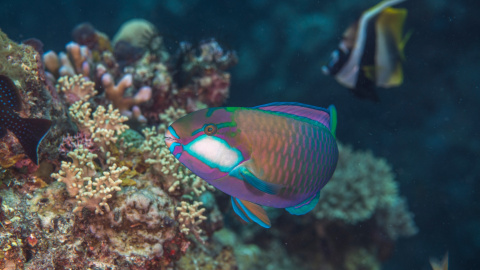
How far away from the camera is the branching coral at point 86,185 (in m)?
2.65

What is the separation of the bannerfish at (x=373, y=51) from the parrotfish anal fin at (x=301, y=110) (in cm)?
93

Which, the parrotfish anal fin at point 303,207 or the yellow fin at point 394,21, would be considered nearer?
the parrotfish anal fin at point 303,207

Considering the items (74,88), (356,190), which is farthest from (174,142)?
(356,190)

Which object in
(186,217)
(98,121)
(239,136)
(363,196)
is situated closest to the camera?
(239,136)

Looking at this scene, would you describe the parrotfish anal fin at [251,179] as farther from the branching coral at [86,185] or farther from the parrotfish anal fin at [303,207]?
the branching coral at [86,185]

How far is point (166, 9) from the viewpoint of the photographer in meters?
10.0

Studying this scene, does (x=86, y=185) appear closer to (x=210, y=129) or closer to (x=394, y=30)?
(x=210, y=129)

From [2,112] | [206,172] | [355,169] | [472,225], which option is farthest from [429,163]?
[2,112]

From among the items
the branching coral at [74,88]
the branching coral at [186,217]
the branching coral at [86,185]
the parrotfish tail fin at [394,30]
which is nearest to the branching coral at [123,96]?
the branching coral at [74,88]

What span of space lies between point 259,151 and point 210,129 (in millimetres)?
362

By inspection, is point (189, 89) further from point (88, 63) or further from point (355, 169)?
point (355, 169)

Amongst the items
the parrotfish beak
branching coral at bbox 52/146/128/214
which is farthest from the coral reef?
the parrotfish beak

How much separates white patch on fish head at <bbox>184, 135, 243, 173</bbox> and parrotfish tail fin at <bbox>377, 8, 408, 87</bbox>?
207 cm

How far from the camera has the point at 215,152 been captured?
5.65 feet
